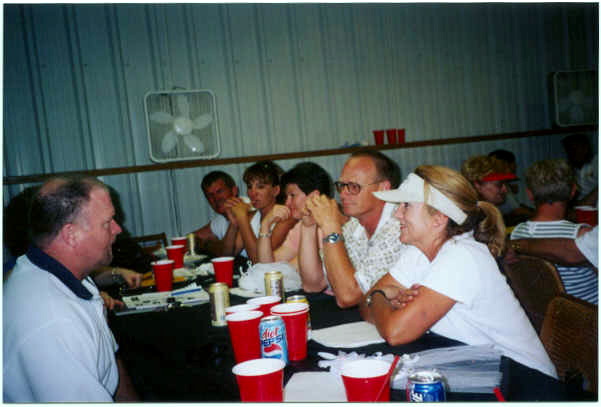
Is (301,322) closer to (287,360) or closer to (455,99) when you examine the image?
(287,360)

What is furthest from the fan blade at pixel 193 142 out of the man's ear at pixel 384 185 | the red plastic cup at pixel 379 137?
the man's ear at pixel 384 185

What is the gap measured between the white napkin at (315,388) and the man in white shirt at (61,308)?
0.57 m

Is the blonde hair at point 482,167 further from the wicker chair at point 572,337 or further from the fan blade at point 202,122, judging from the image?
the fan blade at point 202,122

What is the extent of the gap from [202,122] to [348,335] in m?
4.94

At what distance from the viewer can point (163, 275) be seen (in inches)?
116

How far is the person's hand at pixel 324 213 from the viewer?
2.55 meters

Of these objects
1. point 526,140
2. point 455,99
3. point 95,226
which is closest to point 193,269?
point 95,226

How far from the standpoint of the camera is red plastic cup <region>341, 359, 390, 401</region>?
1170mm

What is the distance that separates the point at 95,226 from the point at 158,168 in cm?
473

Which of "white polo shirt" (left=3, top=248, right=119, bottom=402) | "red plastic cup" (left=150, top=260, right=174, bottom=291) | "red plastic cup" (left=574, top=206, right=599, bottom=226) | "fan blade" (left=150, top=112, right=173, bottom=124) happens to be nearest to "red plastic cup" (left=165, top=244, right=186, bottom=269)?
"red plastic cup" (left=150, top=260, right=174, bottom=291)

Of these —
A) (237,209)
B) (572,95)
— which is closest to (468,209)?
(237,209)

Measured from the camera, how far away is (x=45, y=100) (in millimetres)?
5949

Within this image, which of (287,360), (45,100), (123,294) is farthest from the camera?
(45,100)

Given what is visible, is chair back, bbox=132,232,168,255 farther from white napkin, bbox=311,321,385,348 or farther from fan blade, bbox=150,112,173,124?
white napkin, bbox=311,321,385,348
